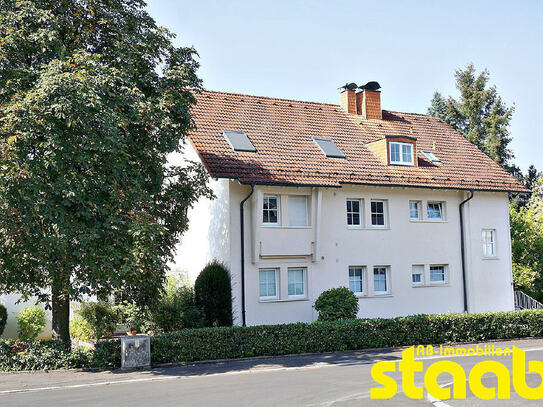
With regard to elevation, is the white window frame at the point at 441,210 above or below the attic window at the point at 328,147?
below

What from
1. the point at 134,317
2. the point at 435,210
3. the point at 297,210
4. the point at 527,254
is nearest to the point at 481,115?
the point at 527,254

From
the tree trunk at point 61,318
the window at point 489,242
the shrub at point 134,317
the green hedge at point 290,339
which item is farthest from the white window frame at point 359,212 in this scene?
the tree trunk at point 61,318

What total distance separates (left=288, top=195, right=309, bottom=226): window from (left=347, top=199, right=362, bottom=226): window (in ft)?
6.99

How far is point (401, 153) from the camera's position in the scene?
2730cm

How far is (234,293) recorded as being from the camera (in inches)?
880

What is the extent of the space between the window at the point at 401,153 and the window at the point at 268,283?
7.58 meters

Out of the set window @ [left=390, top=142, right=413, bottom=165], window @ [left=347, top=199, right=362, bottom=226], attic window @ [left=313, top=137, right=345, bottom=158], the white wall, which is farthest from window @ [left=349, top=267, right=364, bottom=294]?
window @ [left=390, top=142, right=413, bottom=165]

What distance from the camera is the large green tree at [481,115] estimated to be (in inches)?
1809

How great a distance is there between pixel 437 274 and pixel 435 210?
9.16ft

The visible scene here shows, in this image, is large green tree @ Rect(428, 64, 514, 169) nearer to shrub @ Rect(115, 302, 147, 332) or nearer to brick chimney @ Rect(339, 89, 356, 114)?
brick chimney @ Rect(339, 89, 356, 114)

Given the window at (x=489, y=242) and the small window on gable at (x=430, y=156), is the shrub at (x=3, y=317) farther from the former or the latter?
the window at (x=489, y=242)

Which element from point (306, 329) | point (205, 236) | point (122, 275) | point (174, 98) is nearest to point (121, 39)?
point (174, 98)

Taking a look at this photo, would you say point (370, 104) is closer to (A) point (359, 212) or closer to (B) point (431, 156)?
(B) point (431, 156)

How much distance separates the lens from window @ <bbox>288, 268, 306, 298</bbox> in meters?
23.9
